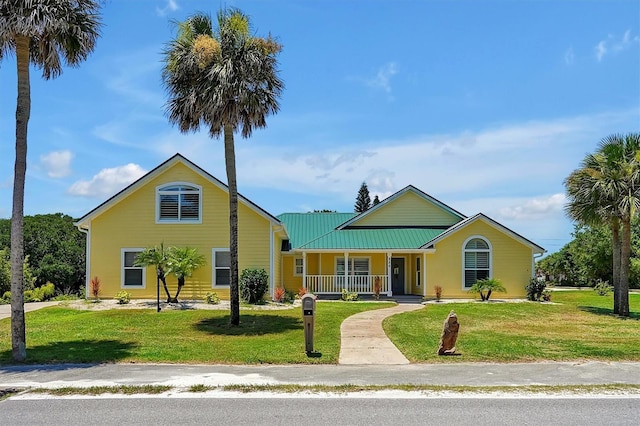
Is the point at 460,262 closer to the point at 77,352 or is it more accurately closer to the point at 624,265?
the point at 624,265

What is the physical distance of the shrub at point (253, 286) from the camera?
72.3 feet

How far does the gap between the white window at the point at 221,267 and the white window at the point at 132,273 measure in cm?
319

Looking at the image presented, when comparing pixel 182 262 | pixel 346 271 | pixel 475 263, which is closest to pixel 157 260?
pixel 182 262

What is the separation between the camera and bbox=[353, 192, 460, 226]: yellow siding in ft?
98.3

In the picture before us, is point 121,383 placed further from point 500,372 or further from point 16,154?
point 500,372

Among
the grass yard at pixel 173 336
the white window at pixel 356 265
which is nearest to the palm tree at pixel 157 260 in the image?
the grass yard at pixel 173 336

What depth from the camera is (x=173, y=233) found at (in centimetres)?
2388

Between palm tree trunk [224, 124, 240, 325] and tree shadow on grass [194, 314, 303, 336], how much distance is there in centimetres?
46

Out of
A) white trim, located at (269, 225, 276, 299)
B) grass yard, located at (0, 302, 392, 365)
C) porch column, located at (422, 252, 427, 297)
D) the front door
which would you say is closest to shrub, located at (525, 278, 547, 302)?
porch column, located at (422, 252, 427, 297)

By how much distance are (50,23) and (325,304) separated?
1503cm

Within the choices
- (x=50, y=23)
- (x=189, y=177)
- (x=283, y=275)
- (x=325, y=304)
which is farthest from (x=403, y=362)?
(x=283, y=275)

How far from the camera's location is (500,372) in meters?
9.97

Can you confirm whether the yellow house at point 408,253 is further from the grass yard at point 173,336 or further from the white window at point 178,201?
the grass yard at point 173,336

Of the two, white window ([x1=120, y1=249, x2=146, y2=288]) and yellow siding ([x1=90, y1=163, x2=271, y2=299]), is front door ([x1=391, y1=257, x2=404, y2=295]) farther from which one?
white window ([x1=120, y1=249, x2=146, y2=288])
